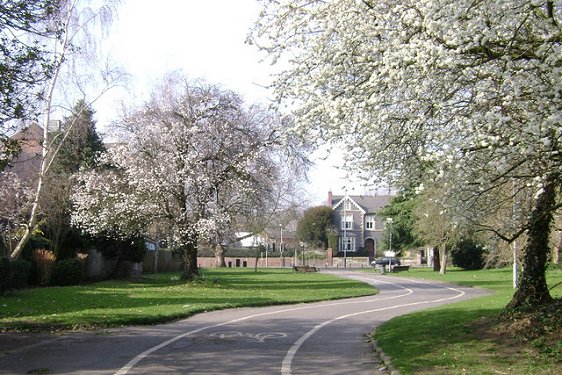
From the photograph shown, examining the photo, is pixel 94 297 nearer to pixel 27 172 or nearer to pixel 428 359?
pixel 27 172

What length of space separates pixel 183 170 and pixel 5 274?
9.74 meters

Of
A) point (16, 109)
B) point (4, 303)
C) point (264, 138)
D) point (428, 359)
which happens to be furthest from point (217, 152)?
point (428, 359)

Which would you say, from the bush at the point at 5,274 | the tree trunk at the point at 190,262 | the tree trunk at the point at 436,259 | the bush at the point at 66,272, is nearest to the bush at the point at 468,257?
the tree trunk at the point at 436,259

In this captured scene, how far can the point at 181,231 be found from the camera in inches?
1115

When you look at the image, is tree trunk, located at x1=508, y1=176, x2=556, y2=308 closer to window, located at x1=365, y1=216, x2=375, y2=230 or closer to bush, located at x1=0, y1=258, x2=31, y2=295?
bush, located at x1=0, y1=258, x2=31, y2=295

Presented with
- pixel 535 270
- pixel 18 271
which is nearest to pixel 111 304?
pixel 18 271

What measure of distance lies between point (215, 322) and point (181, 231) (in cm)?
1344

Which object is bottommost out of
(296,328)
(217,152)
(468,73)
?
(296,328)

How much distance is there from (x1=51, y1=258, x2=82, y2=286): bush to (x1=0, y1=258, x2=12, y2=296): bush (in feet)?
24.2

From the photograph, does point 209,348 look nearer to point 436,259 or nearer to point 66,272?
point 66,272

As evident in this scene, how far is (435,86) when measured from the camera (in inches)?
335

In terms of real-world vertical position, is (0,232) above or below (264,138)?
below

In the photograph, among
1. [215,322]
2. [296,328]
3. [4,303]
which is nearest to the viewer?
[296,328]

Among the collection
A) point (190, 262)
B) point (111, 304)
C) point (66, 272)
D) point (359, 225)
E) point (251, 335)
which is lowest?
point (251, 335)
